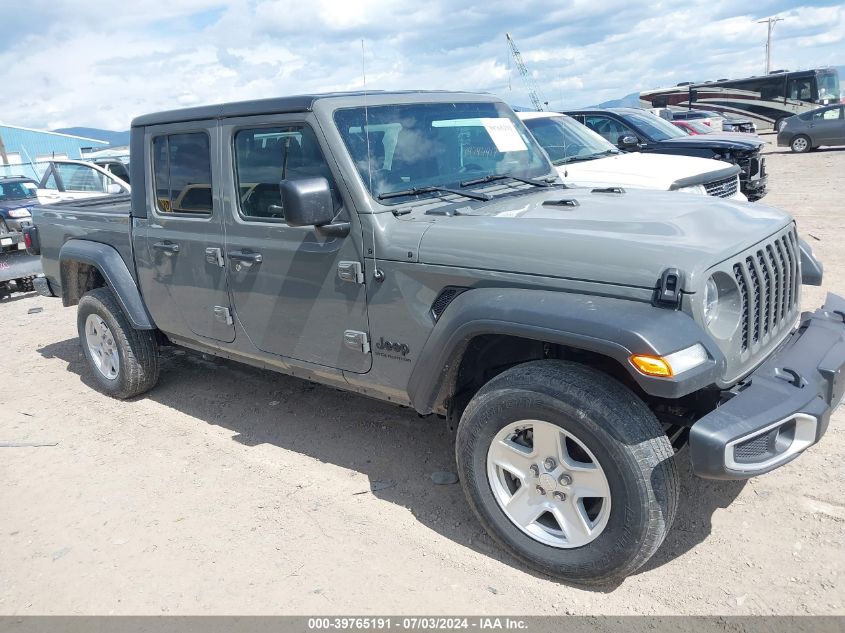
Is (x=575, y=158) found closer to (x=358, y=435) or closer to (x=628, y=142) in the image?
(x=628, y=142)

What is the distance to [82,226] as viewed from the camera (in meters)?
5.30

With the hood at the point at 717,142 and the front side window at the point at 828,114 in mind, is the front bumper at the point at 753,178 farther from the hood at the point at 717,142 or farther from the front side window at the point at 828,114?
the front side window at the point at 828,114

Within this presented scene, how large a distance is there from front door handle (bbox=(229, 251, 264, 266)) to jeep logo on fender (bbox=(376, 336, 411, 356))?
0.90 metres

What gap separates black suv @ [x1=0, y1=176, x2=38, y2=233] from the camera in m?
10.5

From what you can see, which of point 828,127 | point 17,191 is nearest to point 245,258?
point 17,191

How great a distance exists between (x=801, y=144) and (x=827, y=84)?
1074 centimetres

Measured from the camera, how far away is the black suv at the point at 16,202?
34.4 feet

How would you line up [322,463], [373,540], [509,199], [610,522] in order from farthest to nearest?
[322,463] → [509,199] → [373,540] → [610,522]

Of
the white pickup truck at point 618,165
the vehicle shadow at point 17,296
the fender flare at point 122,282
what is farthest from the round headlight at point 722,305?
the vehicle shadow at point 17,296

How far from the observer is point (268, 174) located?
12.3 feet

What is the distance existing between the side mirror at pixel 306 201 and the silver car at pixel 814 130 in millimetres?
23584

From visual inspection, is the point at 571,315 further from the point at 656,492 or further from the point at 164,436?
the point at 164,436

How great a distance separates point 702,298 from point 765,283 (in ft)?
1.95
